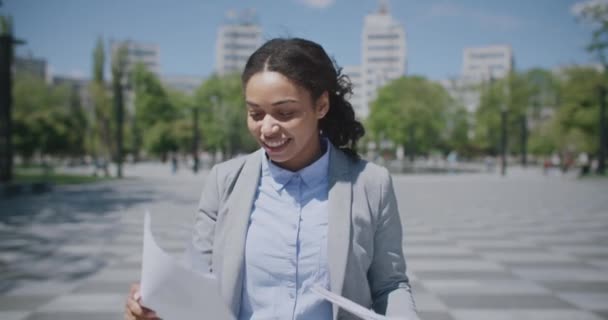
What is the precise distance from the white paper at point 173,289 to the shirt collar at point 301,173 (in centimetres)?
38

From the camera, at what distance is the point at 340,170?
1490 mm

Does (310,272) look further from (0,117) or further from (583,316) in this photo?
(0,117)

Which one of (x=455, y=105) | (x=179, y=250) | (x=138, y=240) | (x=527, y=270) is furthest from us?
(x=455, y=105)

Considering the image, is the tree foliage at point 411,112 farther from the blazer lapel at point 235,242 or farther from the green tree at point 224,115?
the blazer lapel at point 235,242

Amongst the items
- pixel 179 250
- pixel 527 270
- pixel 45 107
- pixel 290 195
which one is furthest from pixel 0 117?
pixel 45 107

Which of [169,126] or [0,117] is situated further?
[169,126]

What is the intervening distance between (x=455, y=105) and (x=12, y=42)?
1963 inches

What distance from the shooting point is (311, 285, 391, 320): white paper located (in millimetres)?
1236

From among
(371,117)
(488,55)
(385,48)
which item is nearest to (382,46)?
(385,48)

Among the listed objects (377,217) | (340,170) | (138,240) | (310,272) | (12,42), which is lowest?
(138,240)

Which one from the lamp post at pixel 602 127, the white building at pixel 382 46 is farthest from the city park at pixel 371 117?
the white building at pixel 382 46

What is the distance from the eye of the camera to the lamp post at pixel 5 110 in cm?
1513

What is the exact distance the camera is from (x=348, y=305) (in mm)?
1255

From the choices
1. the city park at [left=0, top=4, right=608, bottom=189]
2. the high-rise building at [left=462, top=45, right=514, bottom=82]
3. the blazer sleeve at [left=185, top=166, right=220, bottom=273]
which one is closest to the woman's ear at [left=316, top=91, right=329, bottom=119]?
the blazer sleeve at [left=185, top=166, right=220, bottom=273]
